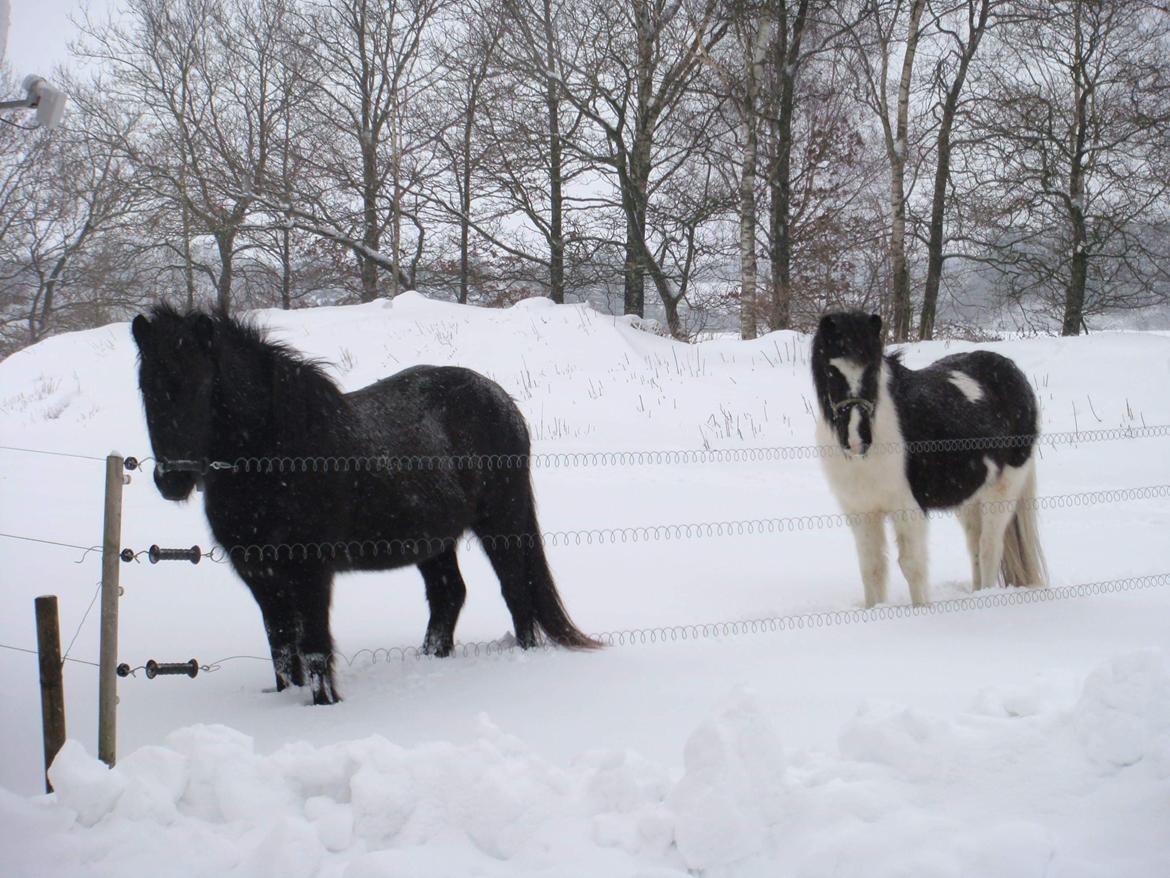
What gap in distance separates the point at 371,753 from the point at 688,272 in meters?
19.5

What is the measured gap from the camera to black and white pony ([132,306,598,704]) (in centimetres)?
400

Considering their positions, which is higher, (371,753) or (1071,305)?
(1071,305)

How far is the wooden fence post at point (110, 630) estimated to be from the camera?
131 inches

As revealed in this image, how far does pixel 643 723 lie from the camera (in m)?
3.85

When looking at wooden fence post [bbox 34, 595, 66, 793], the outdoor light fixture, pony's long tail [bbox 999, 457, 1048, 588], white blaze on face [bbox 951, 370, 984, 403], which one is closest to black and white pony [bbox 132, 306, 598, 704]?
wooden fence post [bbox 34, 595, 66, 793]

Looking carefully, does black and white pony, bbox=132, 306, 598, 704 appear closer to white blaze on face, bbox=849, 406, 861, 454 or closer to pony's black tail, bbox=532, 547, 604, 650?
pony's black tail, bbox=532, 547, 604, 650

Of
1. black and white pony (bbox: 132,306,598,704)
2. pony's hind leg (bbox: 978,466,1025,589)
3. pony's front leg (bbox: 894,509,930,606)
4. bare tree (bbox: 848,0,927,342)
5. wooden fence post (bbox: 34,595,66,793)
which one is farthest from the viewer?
bare tree (bbox: 848,0,927,342)

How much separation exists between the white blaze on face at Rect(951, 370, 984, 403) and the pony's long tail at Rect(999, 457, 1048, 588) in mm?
662

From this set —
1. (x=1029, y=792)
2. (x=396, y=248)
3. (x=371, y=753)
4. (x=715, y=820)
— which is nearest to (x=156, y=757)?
(x=371, y=753)

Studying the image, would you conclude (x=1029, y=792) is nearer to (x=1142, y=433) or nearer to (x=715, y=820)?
(x=715, y=820)

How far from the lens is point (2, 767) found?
346 cm

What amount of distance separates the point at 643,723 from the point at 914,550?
2.62m

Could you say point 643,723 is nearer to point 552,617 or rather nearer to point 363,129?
point 552,617

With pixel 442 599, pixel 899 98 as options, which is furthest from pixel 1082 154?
pixel 442 599
